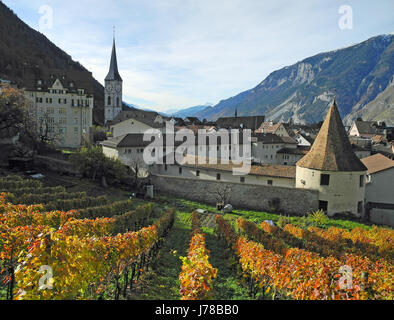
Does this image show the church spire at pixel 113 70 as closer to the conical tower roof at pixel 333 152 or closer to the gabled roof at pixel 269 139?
the gabled roof at pixel 269 139

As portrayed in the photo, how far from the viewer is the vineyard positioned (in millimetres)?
7871

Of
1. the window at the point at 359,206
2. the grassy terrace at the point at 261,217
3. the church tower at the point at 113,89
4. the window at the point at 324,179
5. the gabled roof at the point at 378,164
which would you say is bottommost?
the grassy terrace at the point at 261,217

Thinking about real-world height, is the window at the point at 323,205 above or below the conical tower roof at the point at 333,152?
below

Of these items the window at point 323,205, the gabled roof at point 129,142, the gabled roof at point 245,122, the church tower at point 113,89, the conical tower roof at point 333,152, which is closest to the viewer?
the conical tower roof at point 333,152

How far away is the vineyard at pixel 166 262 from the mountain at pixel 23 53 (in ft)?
172

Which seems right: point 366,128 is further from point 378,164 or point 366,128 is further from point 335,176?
point 335,176

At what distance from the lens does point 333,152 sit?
31094mm

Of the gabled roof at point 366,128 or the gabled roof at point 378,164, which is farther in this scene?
the gabled roof at point 366,128

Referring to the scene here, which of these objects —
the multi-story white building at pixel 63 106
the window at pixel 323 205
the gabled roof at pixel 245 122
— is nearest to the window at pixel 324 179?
the window at pixel 323 205

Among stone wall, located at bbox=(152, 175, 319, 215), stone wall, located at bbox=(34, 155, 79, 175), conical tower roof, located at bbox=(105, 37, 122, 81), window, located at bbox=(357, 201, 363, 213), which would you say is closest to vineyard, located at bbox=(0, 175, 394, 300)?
stone wall, located at bbox=(152, 175, 319, 215)

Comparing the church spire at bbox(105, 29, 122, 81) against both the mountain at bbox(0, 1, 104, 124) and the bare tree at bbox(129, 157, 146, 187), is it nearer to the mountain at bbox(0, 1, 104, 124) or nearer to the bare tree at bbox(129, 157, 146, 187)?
the mountain at bbox(0, 1, 104, 124)

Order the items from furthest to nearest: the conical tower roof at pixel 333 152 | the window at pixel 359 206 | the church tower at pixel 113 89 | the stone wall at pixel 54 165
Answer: the church tower at pixel 113 89
the stone wall at pixel 54 165
the window at pixel 359 206
the conical tower roof at pixel 333 152

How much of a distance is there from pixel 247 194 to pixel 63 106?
4482 cm

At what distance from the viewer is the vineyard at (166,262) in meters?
7.87
